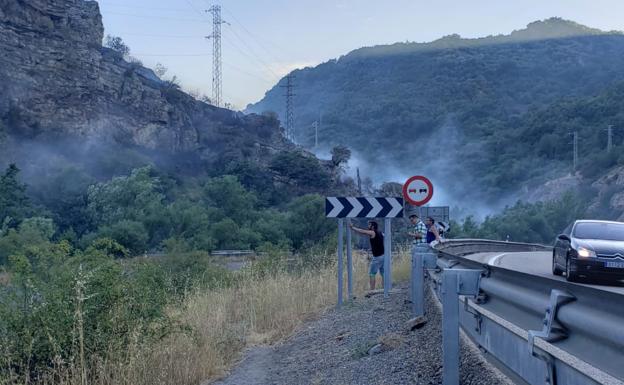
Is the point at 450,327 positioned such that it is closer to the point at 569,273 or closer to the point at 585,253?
the point at 585,253

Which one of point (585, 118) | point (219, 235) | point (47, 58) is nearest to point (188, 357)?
point (219, 235)

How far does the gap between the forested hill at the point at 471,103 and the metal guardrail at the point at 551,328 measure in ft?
210

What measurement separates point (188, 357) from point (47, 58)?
6421 cm

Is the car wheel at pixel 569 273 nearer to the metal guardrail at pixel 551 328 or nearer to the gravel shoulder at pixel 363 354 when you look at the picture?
the gravel shoulder at pixel 363 354

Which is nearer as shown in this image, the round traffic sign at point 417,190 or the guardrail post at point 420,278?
the guardrail post at point 420,278

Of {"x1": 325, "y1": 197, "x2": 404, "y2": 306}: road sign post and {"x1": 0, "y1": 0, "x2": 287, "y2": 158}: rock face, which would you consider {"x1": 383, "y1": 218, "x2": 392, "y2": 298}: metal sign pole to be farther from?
{"x1": 0, "y1": 0, "x2": 287, "y2": 158}: rock face

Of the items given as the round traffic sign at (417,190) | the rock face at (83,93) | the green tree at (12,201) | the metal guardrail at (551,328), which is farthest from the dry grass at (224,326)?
the rock face at (83,93)

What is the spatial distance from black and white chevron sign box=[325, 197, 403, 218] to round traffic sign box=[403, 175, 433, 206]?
310 cm

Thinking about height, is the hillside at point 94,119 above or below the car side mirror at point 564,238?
above

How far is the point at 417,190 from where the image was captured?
60.7ft

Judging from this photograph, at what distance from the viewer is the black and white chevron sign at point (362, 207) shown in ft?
49.2

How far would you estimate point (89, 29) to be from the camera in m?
77.0

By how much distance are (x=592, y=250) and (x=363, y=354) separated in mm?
6878

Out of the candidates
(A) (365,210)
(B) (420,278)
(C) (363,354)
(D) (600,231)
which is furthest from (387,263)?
(C) (363,354)
